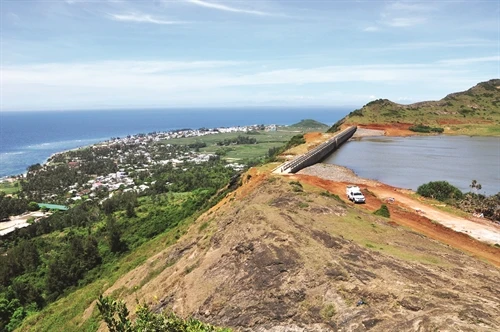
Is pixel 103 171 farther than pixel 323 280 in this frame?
Yes

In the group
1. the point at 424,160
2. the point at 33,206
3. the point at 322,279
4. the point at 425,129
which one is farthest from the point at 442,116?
the point at 33,206

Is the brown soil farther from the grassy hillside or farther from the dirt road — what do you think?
the grassy hillside

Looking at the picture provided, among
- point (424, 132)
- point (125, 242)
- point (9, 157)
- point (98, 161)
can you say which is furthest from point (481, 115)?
point (9, 157)

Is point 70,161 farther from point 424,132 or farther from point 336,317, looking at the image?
point 336,317

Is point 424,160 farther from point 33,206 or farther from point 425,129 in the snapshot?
point 33,206

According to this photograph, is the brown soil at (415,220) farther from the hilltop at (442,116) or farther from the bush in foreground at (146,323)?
the hilltop at (442,116)

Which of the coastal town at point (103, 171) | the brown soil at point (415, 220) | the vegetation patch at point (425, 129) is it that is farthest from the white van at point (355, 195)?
the coastal town at point (103, 171)
